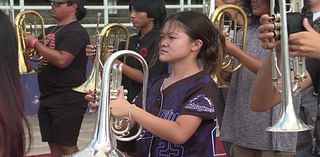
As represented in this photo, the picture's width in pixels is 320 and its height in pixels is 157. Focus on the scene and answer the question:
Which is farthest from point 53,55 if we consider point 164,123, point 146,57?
point 164,123

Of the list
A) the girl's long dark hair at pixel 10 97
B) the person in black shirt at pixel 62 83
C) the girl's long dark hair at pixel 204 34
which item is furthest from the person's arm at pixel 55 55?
the girl's long dark hair at pixel 10 97

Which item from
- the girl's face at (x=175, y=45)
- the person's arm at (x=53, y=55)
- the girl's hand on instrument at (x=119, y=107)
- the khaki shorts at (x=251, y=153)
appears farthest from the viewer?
the person's arm at (x=53, y=55)

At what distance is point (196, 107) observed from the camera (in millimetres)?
2555

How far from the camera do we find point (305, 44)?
2016mm

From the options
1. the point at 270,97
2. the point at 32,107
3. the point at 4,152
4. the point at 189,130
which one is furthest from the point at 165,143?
the point at 32,107

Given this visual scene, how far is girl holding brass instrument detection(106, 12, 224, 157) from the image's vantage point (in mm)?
2510

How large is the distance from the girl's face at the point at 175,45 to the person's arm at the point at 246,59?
Answer: 1.69ft

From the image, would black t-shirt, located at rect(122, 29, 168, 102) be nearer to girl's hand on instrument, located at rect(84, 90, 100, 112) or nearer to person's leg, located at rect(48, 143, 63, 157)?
person's leg, located at rect(48, 143, 63, 157)

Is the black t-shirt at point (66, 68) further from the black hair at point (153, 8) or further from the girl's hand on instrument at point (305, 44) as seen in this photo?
the girl's hand on instrument at point (305, 44)

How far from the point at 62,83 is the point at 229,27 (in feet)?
4.09

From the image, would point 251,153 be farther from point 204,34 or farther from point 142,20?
point 142,20

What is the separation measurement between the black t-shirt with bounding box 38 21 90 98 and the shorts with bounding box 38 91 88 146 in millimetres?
54

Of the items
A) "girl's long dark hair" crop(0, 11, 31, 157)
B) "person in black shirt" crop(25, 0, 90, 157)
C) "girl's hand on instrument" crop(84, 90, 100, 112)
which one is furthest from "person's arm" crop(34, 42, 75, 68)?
"girl's long dark hair" crop(0, 11, 31, 157)

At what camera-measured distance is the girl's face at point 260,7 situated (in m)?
3.16
